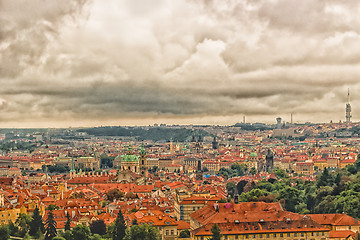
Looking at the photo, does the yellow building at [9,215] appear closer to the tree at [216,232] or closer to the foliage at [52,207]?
the foliage at [52,207]

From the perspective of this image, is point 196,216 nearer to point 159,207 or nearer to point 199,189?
point 159,207

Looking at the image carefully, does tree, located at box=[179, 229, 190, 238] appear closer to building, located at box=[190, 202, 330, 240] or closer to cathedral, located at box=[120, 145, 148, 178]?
building, located at box=[190, 202, 330, 240]

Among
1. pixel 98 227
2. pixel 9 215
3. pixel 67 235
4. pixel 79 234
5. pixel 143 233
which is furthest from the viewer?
pixel 9 215

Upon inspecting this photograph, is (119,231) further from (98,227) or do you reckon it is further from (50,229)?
(50,229)

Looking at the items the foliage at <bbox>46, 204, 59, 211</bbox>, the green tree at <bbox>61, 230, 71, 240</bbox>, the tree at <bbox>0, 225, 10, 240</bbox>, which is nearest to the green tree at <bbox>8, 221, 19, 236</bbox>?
the tree at <bbox>0, 225, 10, 240</bbox>

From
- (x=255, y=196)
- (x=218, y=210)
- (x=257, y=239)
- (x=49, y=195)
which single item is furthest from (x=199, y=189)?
(x=257, y=239)

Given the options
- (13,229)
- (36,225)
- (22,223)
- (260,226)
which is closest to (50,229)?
(36,225)
